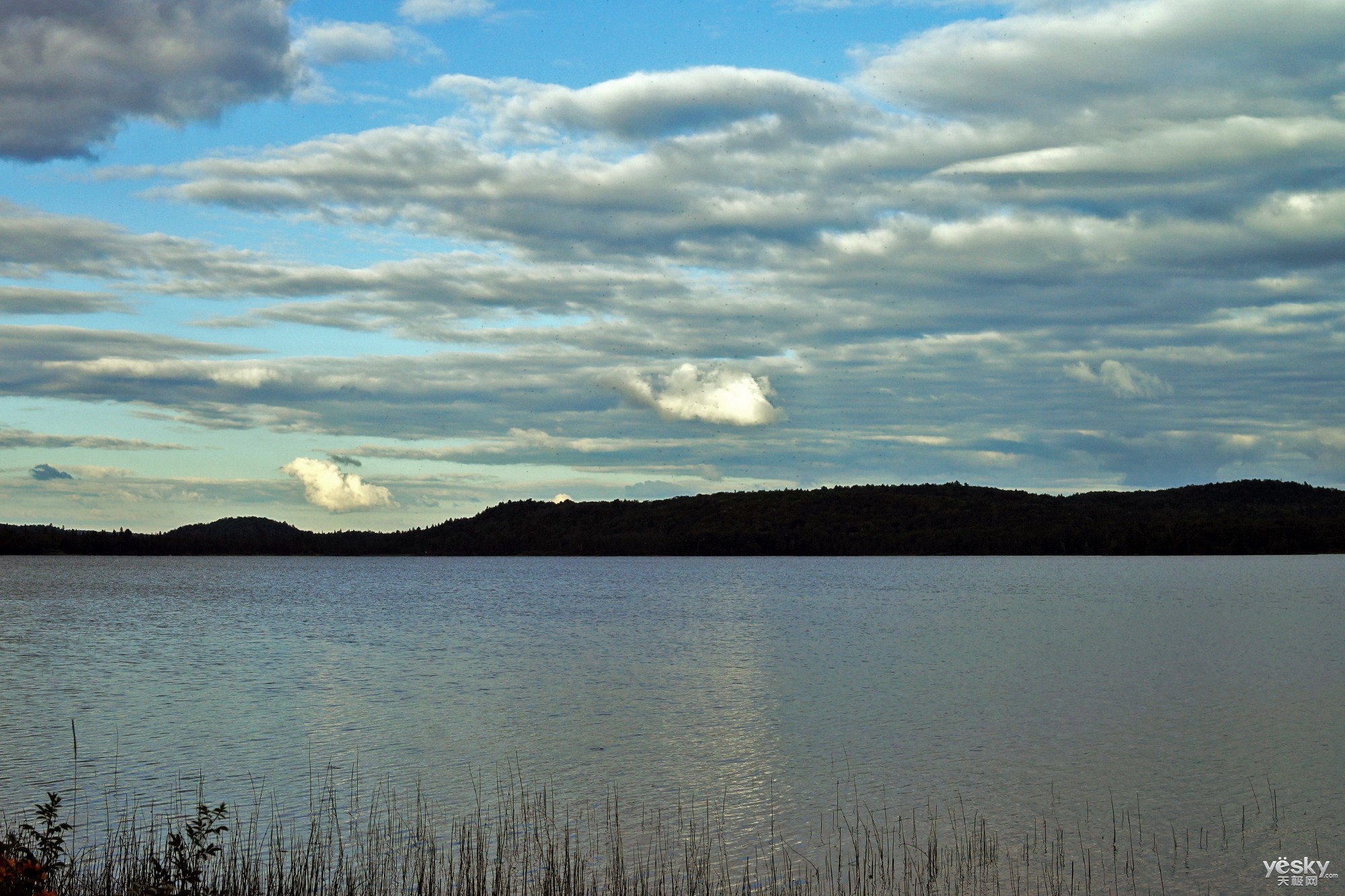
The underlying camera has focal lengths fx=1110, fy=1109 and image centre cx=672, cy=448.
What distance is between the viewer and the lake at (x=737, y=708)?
23.7m

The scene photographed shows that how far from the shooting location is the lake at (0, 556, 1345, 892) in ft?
77.8

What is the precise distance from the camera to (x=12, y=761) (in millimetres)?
26188

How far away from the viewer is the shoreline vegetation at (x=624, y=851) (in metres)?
16.0

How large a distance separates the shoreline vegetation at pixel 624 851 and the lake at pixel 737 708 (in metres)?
0.61

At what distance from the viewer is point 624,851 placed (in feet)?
62.5

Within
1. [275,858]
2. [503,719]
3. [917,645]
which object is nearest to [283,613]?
[917,645]

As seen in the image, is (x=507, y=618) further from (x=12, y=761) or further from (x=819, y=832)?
(x=819, y=832)

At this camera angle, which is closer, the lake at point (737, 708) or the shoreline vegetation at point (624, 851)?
the shoreline vegetation at point (624, 851)

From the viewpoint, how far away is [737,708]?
35.8 m

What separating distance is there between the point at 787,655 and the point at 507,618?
3353 centimetres

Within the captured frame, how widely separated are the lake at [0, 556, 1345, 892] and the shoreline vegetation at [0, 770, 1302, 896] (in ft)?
2.00

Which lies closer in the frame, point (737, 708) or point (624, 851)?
point (624, 851)

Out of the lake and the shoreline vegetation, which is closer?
the shoreline vegetation

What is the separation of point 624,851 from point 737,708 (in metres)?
17.0
